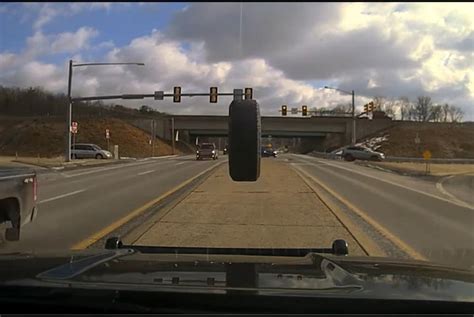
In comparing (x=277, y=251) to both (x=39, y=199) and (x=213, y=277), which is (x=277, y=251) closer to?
(x=213, y=277)

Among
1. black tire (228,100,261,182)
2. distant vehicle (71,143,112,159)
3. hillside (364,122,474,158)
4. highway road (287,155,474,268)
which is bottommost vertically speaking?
highway road (287,155,474,268)

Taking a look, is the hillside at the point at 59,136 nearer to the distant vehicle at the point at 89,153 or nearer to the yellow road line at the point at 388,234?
the distant vehicle at the point at 89,153

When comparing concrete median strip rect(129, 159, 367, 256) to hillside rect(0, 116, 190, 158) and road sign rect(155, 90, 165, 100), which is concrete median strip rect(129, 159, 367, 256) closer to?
road sign rect(155, 90, 165, 100)

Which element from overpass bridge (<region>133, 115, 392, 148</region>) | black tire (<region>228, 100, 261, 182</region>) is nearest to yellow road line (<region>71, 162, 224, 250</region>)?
black tire (<region>228, 100, 261, 182</region>)

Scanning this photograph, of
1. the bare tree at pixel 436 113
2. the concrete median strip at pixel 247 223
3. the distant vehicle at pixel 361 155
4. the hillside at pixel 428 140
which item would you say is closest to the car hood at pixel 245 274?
the concrete median strip at pixel 247 223

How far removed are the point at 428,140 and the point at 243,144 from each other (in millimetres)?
97329

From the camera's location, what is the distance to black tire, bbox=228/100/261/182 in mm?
4691

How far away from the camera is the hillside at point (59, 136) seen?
297 feet

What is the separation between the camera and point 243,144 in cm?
473

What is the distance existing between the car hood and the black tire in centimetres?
69

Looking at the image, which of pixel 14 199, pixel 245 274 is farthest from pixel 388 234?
pixel 245 274

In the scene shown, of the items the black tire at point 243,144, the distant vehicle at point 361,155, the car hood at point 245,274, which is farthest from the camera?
the distant vehicle at point 361,155

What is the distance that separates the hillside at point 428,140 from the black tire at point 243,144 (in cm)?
8564

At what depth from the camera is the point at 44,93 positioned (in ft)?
416
